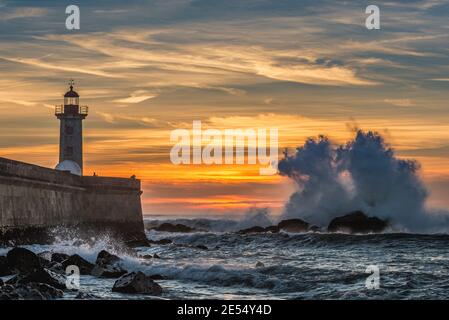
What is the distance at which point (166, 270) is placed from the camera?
20375 mm

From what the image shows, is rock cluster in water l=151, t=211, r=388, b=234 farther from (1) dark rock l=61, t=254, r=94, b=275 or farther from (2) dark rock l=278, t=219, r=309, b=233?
(1) dark rock l=61, t=254, r=94, b=275

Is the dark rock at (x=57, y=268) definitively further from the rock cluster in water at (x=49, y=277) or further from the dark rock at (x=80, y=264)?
the dark rock at (x=80, y=264)

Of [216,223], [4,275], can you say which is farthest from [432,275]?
[216,223]

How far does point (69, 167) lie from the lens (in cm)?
3969

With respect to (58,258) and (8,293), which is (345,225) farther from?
(8,293)

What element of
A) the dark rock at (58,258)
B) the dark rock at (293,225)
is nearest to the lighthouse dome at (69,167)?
the dark rock at (293,225)

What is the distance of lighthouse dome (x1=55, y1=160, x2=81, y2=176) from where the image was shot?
130ft

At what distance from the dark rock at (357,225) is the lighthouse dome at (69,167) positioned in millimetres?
13358

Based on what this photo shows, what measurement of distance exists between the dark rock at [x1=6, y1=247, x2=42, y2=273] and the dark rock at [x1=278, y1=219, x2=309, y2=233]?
106 feet

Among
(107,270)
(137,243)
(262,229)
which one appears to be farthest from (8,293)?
(262,229)

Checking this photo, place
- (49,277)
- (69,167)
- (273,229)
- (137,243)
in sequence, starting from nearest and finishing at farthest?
(49,277) < (137,243) < (69,167) < (273,229)

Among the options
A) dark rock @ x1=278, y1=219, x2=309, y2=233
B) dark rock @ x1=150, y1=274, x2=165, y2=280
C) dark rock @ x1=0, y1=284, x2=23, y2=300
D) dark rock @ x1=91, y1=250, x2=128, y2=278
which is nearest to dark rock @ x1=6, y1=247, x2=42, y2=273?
dark rock @ x1=91, y1=250, x2=128, y2=278

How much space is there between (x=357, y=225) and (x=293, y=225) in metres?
5.04

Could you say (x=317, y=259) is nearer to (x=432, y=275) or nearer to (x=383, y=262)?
(x=383, y=262)
